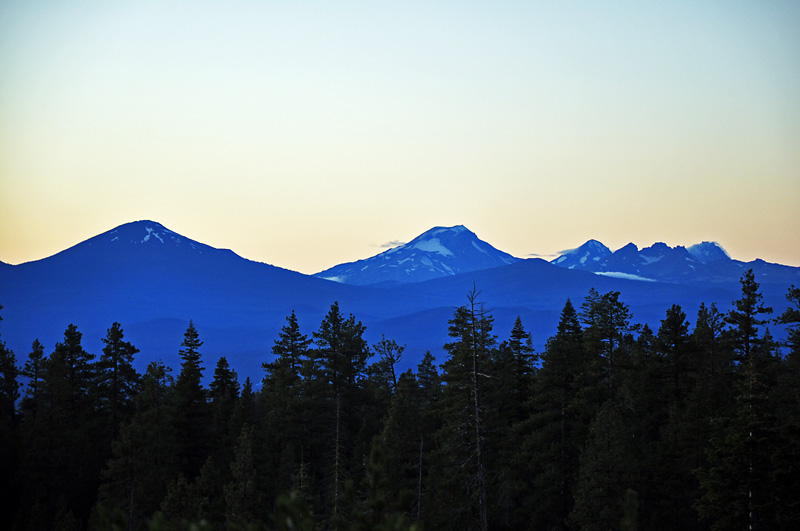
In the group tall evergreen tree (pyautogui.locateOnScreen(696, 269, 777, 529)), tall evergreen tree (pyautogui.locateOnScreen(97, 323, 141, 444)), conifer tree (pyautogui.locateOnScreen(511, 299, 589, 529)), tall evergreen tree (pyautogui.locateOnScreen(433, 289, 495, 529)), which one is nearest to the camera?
tall evergreen tree (pyautogui.locateOnScreen(696, 269, 777, 529))

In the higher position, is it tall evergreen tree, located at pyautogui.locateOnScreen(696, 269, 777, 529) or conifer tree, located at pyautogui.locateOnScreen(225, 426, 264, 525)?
tall evergreen tree, located at pyautogui.locateOnScreen(696, 269, 777, 529)

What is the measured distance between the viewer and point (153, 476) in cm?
3972

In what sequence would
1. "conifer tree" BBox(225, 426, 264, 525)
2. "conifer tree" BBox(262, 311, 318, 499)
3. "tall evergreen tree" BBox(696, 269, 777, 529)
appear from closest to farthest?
"tall evergreen tree" BBox(696, 269, 777, 529) → "conifer tree" BBox(225, 426, 264, 525) → "conifer tree" BBox(262, 311, 318, 499)

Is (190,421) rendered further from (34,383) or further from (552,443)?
(552,443)

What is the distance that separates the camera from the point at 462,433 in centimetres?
2623

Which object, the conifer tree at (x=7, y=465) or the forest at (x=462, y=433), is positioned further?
the conifer tree at (x=7, y=465)

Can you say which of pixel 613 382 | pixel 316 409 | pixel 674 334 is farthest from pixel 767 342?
pixel 316 409

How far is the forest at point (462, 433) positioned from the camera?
2572cm

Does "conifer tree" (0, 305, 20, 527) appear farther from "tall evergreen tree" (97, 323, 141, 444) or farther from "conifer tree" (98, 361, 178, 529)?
"conifer tree" (98, 361, 178, 529)

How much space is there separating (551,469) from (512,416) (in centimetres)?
750

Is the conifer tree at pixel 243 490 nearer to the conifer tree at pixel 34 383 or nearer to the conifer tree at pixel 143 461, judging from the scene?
the conifer tree at pixel 143 461

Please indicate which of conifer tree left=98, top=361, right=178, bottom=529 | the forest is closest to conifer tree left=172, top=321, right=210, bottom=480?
the forest

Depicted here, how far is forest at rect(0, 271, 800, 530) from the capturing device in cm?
2572

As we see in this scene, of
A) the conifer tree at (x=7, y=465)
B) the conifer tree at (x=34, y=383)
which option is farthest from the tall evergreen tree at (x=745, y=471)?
the conifer tree at (x=34, y=383)
